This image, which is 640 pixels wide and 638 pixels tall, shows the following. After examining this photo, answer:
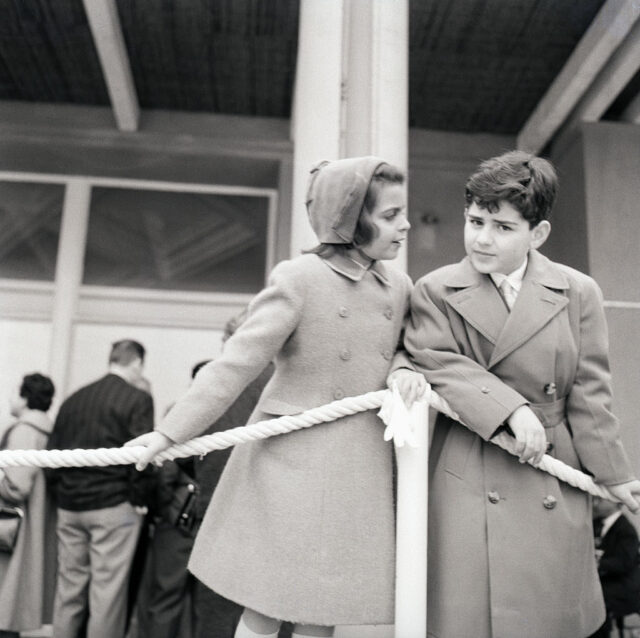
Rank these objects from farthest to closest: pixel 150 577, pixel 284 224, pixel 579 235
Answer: pixel 284 224 → pixel 579 235 → pixel 150 577

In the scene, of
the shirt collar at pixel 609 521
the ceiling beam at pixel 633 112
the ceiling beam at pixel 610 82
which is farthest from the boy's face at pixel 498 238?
the ceiling beam at pixel 633 112

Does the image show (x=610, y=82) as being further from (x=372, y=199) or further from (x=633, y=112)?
(x=372, y=199)

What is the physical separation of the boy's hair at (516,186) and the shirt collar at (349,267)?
31 centimetres

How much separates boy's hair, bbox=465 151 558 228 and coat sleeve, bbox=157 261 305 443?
508 mm

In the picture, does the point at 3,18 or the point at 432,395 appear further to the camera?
the point at 3,18

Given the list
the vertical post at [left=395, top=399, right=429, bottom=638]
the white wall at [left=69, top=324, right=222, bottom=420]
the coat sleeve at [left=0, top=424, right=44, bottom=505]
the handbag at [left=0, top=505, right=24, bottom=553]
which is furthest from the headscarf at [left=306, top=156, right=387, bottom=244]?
the white wall at [left=69, top=324, right=222, bottom=420]

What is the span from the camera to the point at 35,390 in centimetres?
379

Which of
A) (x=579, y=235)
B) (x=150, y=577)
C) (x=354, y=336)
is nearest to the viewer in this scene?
(x=354, y=336)

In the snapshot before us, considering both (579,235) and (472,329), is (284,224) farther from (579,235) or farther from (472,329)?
(472,329)

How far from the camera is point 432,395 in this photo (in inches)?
69.4

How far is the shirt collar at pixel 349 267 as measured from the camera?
1.87 m

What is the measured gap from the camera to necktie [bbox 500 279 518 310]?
Answer: 1.88 m


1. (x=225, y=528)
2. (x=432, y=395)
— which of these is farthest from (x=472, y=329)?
(x=225, y=528)

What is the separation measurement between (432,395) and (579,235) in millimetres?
3864
